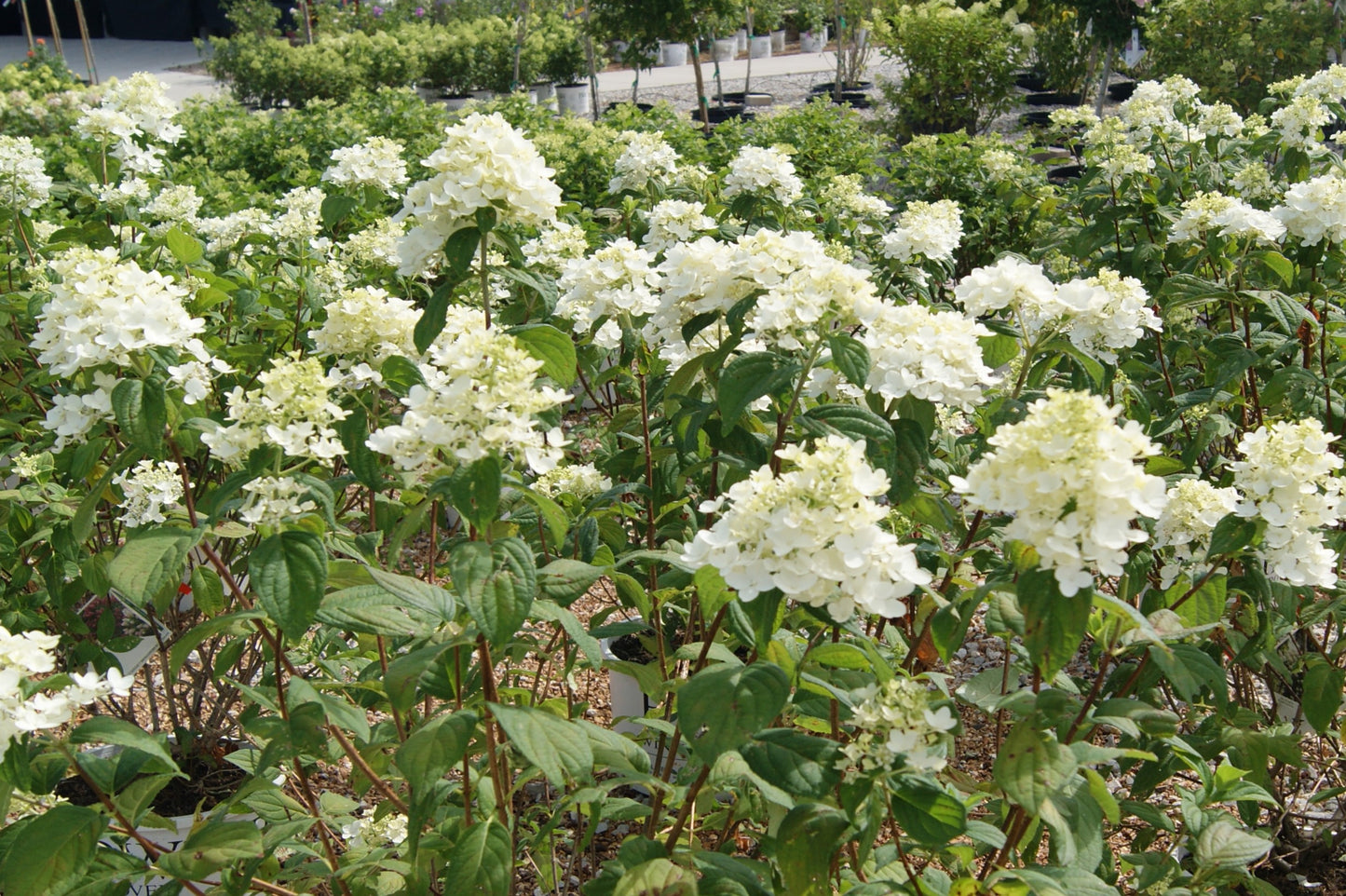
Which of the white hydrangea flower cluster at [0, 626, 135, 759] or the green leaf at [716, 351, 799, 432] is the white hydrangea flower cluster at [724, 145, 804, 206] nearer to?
the green leaf at [716, 351, 799, 432]

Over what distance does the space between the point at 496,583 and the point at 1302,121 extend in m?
2.95

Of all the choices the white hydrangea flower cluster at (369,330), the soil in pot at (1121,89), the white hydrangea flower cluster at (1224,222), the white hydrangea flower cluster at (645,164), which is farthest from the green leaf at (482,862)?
the soil in pot at (1121,89)

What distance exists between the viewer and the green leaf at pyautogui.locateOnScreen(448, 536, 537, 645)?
1398 mm

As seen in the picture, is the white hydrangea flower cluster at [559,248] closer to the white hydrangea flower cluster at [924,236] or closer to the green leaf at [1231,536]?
the white hydrangea flower cluster at [924,236]

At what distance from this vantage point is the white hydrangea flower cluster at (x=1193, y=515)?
1.94 m

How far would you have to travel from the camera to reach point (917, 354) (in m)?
→ 1.79

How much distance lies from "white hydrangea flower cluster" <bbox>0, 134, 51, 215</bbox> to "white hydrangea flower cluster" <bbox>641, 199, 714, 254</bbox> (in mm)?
1768

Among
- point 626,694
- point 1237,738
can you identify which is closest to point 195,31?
point 626,694

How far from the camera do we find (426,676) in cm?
157

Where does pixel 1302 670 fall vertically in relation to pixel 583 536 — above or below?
below

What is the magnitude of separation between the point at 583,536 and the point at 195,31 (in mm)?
19892

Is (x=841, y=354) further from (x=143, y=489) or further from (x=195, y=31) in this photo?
(x=195, y=31)

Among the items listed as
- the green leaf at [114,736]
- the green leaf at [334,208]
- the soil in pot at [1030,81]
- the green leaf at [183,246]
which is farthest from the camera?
the soil in pot at [1030,81]

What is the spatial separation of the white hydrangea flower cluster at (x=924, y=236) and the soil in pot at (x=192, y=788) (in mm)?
1939
